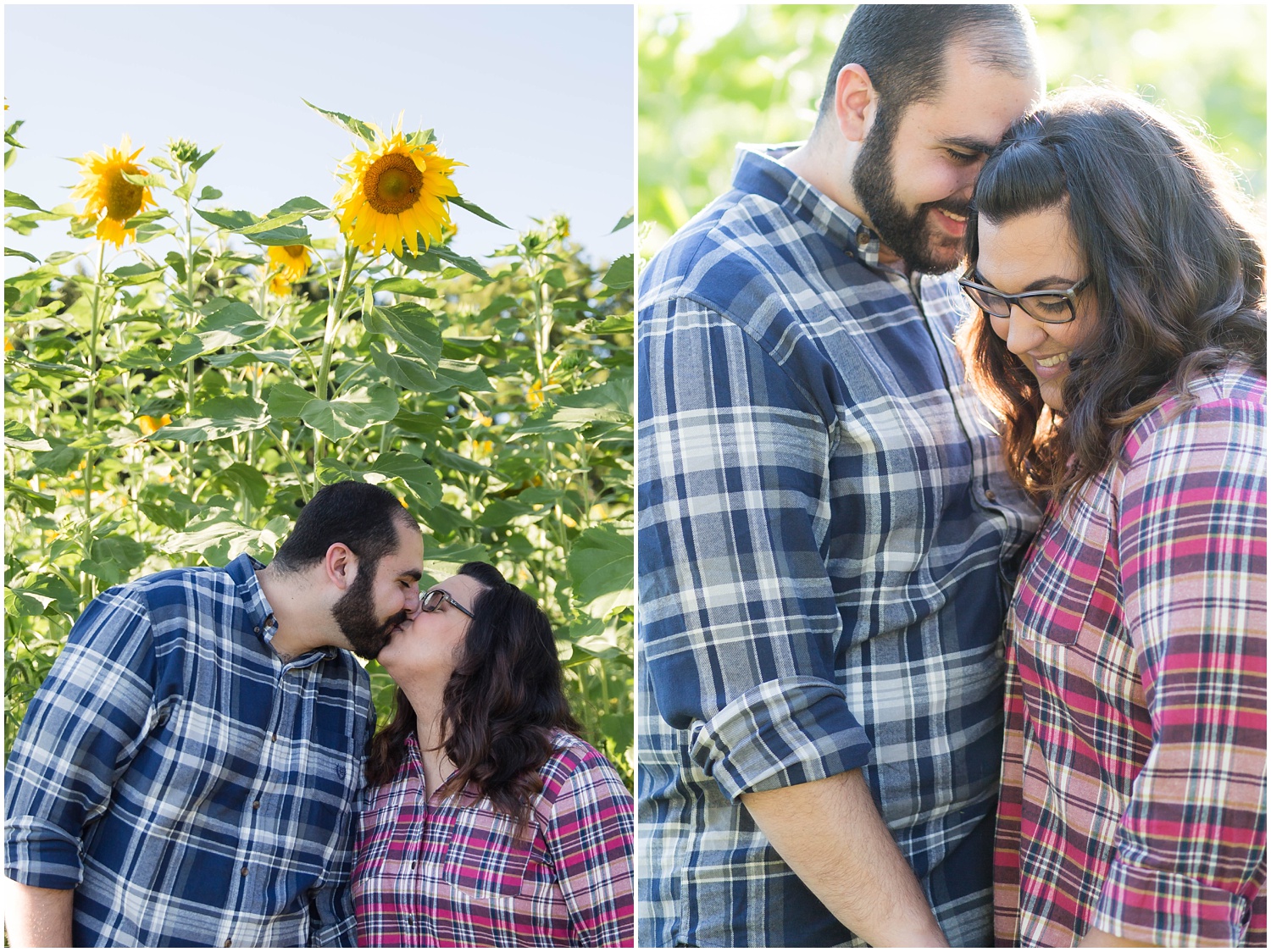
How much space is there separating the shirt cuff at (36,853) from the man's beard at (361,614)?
46cm

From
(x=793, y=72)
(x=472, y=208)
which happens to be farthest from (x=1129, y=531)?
(x=793, y=72)

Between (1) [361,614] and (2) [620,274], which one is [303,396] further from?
(2) [620,274]

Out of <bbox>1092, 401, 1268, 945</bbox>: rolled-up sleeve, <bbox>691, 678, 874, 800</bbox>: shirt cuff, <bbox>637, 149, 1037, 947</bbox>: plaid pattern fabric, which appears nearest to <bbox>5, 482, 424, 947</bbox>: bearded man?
<bbox>637, 149, 1037, 947</bbox>: plaid pattern fabric

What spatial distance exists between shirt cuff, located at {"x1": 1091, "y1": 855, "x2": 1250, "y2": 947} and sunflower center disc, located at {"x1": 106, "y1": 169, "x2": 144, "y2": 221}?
1693 mm

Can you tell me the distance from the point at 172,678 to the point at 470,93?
38.9 inches

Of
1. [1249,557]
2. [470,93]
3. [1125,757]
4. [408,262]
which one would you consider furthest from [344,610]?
[1249,557]

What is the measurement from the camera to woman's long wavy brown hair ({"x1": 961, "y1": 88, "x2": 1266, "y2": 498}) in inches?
50.3

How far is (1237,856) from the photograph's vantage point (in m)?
1.14

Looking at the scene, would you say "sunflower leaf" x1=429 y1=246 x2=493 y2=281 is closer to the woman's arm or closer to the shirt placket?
the shirt placket

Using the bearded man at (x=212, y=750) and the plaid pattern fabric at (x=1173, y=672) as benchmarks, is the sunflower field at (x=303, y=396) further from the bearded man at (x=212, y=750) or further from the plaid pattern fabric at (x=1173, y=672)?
the plaid pattern fabric at (x=1173, y=672)

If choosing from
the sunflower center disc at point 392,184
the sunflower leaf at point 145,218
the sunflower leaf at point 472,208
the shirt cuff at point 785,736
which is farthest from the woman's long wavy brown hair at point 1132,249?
the sunflower leaf at point 145,218

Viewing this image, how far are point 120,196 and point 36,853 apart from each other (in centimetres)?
99

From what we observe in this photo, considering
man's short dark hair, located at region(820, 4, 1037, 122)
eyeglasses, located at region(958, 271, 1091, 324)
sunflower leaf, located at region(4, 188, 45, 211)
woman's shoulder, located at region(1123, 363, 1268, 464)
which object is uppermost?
man's short dark hair, located at region(820, 4, 1037, 122)

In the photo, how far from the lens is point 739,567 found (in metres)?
1.34
